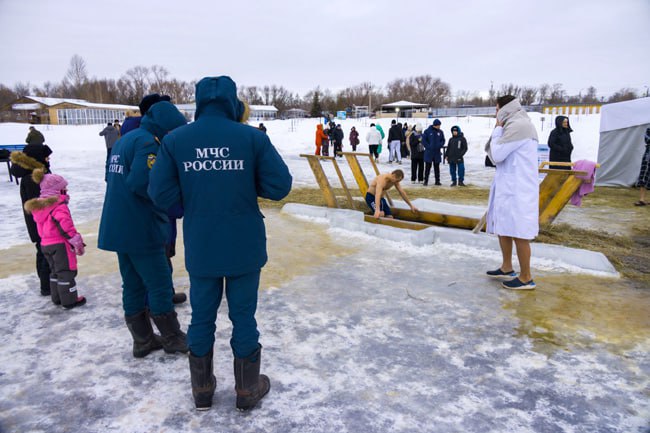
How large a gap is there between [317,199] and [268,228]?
2.75 meters

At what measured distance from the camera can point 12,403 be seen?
2.44 meters

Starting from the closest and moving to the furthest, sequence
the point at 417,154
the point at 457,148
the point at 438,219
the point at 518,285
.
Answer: the point at 518,285, the point at 438,219, the point at 457,148, the point at 417,154

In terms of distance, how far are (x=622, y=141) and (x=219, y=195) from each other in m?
12.1

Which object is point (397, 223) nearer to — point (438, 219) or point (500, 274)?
point (438, 219)

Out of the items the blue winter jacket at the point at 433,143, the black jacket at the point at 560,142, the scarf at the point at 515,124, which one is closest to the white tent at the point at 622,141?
the black jacket at the point at 560,142

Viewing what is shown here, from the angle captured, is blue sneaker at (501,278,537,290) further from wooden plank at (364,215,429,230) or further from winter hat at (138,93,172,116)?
winter hat at (138,93,172,116)

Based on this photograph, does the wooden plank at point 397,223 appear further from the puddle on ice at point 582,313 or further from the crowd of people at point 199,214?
the puddle on ice at point 582,313

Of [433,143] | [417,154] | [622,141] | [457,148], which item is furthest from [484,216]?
[622,141]

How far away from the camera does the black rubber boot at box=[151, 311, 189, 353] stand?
2924mm

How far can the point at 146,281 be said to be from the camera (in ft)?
9.14

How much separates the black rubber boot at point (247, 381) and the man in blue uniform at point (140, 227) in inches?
33.7

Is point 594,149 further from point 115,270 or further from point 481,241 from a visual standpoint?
point 115,270

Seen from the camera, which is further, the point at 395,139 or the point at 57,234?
the point at 395,139

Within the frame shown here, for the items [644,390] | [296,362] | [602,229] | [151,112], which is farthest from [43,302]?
[602,229]
